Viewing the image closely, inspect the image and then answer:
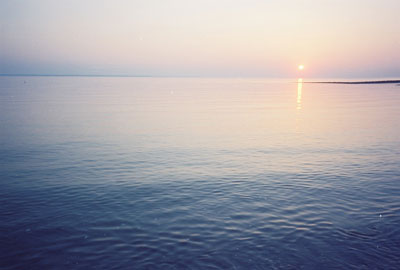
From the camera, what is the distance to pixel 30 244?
16.0 meters

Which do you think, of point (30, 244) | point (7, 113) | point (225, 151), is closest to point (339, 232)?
point (30, 244)

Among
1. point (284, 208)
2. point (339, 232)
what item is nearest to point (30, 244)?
point (284, 208)

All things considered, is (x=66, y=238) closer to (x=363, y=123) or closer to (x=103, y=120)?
(x=103, y=120)

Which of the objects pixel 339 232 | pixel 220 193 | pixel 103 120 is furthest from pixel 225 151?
pixel 103 120

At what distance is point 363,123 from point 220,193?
43982mm

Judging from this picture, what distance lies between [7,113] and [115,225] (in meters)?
59.1

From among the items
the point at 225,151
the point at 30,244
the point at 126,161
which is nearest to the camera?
the point at 30,244

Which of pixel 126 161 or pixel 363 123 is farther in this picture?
pixel 363 123

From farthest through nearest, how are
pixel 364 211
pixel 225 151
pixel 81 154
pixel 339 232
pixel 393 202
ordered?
pixel 225 151 → pixel 81 154 → pixel 393 202 → pixel 364 211 → pixel 339 232

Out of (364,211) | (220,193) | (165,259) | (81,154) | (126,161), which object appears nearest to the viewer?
(165,259)

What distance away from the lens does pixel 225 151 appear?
36.4 meters

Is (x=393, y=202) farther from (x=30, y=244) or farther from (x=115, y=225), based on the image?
(x=30, y=244)

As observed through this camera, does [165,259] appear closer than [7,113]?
Yes

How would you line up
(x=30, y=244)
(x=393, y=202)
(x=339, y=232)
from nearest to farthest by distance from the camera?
(x=30, y=244), (x=339, y=232), (x=393, y=202)
